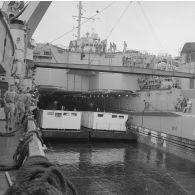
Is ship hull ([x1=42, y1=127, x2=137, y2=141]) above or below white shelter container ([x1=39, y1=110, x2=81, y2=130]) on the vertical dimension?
below

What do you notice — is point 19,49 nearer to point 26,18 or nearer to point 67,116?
point 26,18

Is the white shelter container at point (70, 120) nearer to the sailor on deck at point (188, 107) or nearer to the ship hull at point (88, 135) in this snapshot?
the ship hull at point (88, 135)

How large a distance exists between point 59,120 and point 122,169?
8966 millimetres

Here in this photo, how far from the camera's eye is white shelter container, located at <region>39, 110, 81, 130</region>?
72.7 feet

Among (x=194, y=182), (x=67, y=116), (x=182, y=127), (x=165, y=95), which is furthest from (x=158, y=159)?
(x=165, y=95)

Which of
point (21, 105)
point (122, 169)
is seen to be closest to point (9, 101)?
point (21, 105)

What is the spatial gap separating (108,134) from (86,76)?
16.4 meters

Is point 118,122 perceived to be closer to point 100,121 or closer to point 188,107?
point 100,121

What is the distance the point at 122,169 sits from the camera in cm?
1434

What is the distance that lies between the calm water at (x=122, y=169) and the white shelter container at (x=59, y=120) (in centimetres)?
159

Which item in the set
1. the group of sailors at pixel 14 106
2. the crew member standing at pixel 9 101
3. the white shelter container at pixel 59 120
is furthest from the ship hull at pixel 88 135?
the crew member standing at pixel 9 101

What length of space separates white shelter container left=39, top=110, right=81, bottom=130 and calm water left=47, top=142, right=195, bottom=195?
1586mm

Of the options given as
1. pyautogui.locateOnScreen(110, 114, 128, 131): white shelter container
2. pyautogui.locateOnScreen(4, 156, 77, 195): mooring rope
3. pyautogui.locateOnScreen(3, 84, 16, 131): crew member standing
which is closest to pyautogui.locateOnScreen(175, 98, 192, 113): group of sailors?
pyautogui.locateOnScreen(110, 114, 128, 131): white shelter container

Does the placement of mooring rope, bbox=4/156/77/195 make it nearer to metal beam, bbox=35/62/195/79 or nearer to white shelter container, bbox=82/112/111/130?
white shelter container, bbox=82/112/111/130
